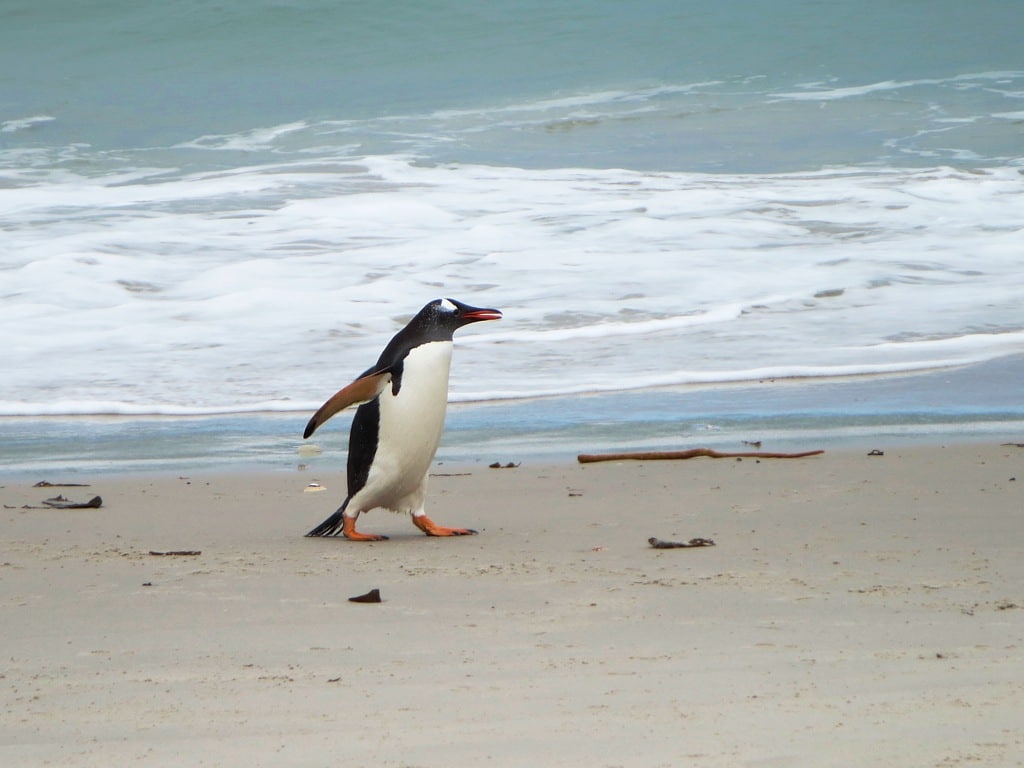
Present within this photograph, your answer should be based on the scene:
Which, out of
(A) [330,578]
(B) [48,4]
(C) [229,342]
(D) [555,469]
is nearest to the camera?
(A) [330,578]

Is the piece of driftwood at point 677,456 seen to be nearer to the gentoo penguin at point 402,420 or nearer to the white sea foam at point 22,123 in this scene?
the gentoo penguin at point 402,420

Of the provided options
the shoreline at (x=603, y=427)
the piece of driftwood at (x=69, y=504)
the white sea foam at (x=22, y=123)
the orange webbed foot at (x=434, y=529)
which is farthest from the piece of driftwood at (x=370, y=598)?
the white sea foam at (x=22, y=123)

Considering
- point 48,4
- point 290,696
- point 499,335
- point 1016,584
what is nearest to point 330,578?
point 290,696

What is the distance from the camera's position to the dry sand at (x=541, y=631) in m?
2.39

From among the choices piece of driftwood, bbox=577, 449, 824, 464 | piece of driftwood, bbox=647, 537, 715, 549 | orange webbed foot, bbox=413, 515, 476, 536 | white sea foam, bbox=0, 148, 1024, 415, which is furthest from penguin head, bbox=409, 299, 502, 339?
white sea foam, bbox=0, 148, 1024, 415

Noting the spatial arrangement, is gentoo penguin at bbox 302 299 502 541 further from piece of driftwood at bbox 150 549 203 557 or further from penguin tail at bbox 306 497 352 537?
piece of driftwood at bbox 150 549 203 557

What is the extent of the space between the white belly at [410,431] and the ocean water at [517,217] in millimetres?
1590

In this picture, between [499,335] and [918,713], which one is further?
[499,335]

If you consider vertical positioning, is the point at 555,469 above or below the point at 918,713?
below

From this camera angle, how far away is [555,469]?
5.76 metres

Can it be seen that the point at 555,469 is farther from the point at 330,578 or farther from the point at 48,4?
the point at 48,4

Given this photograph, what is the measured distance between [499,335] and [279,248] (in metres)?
4.47

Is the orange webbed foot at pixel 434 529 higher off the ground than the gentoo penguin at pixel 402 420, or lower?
lower

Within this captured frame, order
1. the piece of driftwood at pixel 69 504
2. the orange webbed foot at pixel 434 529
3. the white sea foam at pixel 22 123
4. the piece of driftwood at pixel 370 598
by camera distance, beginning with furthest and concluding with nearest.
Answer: the white sea foam at pixel 22 123
the piece of driftwood at pixel 69 504
the orange webbed foot at pixel 434 529
the piece of driftwood at pixel 370 598
